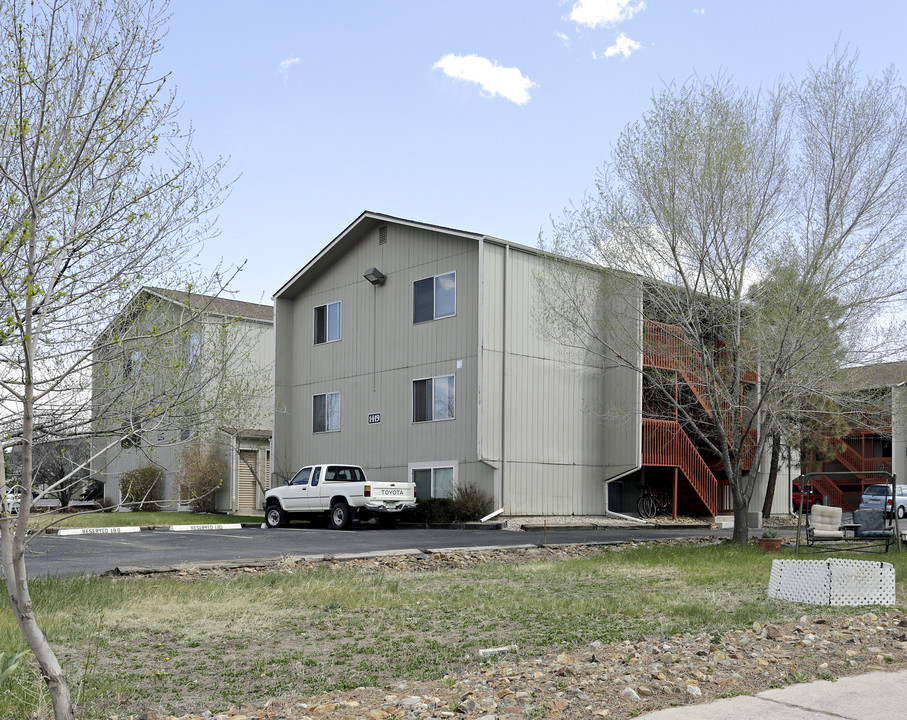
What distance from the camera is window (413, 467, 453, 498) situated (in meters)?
26.8

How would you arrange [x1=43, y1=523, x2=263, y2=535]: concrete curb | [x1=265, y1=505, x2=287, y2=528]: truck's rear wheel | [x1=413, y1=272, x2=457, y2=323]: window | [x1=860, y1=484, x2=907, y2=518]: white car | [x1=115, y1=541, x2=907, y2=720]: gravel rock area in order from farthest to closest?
[x1=860, y1=484, x2=907, y2=518]: white car
[x1=413, y1=272, x2=457, y2=323]: window
[x1=265, y1=505, x2=287, y2=528]: truck's rear wheel
[x1=43, y1=523, x2=263, y2=535]: concrete curb
[x1=115, y1=541, x2=907, y2=720]: gravel rock area

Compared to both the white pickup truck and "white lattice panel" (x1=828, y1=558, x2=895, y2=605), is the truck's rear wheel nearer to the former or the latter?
the white pickup truck

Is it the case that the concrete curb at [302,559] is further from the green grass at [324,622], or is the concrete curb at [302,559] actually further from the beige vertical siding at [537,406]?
the beige vertical siding at [537,406]

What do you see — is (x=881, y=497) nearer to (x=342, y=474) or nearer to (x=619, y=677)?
(x=342, y=474)

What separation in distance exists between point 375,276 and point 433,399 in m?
4.39

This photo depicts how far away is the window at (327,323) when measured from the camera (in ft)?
102

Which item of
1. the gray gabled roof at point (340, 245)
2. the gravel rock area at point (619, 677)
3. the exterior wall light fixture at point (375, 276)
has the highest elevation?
the gray gabled roof at point (340, 245)

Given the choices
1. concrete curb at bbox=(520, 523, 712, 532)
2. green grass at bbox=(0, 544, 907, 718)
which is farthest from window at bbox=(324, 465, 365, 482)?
green grass at bbox=(0, 544, 907, 718)

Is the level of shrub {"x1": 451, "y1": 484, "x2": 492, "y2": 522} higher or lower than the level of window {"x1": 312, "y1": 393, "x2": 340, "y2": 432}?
lower

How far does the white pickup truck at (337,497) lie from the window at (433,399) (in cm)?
281

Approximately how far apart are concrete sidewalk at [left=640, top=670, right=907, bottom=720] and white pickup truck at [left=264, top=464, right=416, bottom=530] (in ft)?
61.1

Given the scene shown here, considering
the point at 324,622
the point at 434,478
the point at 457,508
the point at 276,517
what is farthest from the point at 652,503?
the point at 324,622

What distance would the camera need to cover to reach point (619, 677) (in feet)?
19.9

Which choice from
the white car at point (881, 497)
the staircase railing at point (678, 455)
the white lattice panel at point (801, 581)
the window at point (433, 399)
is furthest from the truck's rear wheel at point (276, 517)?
the white car at point (881, 497)
